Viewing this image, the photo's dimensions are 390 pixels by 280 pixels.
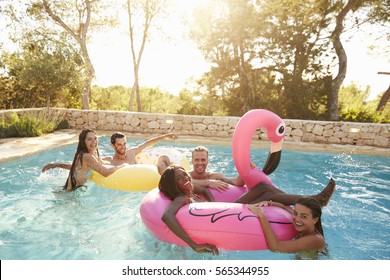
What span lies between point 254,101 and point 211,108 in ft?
6.79

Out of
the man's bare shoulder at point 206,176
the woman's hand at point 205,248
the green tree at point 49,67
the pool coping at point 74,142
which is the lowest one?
the woman's hand at point 205,248

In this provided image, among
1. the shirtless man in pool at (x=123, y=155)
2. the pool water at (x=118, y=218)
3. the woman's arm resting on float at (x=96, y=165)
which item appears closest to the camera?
the pool water at (x=118, y=218)

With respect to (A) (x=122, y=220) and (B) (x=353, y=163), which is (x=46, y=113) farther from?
(B) (x=353, y=163)

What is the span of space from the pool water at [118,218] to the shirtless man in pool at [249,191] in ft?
1.90

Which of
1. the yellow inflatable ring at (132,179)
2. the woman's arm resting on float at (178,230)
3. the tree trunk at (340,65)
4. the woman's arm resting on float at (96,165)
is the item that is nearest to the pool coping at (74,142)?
the woman's arm resting on float at (96,165)

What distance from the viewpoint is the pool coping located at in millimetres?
7191

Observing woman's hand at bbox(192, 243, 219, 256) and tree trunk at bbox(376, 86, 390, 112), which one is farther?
tree trunk at bbox(376, 86, 390, 112)

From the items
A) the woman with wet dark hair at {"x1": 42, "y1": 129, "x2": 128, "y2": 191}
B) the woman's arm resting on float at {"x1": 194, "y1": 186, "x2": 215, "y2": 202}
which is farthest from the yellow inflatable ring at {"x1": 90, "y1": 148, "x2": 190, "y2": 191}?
the woman's arm resting on float at {"x1": 194, "y1": 186, "x2": 215, "y2": 202}

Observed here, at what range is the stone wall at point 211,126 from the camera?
902 cm

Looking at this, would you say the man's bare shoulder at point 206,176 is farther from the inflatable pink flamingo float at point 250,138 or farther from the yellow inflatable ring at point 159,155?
the yellow inflatable ring at point 159,155

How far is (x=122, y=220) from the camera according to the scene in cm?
431

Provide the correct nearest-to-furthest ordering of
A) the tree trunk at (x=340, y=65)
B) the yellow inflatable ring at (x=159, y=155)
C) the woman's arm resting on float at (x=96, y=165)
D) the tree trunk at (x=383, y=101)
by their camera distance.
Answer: the woman's arm resting on float at (x=96, y=165) → the yellow inflatable ring at (x=159, y=155) → the tree trunk at (x=340, y=65) → the tree trunk at (x=383, y=101)

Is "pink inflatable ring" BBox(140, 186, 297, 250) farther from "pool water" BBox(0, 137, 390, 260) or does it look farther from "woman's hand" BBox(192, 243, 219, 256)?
"pool water" BBox(0, 137, 390, 260)

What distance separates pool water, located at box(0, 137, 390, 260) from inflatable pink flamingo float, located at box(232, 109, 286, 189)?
86cm
